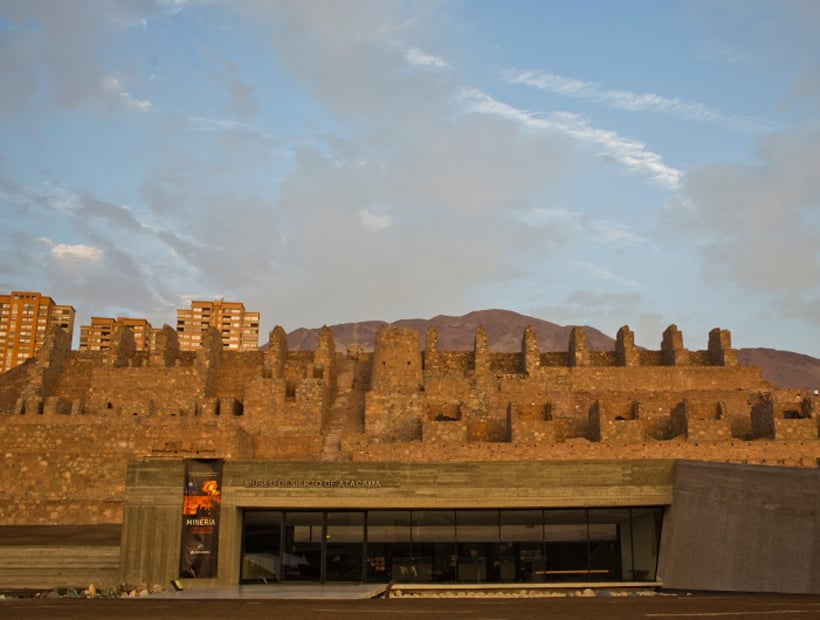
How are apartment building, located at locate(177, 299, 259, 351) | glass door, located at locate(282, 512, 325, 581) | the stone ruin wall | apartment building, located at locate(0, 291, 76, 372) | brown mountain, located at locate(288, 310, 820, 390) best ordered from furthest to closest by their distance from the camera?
apartment building, located at locate(177, 299, 259, 351) → apartment building, located at locate(0, 291, 76, 372) → brown mountain, located at locate(288, 310, 820, 390) → the stone ruin wall → glass door, located at locate(282, 512, 325, 581)

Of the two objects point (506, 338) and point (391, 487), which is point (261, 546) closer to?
point (391, 487)

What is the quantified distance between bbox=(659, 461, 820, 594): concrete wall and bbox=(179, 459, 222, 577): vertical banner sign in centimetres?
1246

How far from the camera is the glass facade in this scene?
2447 cm

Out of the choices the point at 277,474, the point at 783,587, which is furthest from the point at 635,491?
the point at 277,474

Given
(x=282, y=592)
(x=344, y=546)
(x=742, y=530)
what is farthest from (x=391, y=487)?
(x=742, y=530)

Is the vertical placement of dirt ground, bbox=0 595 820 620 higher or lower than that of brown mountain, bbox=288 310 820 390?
lower

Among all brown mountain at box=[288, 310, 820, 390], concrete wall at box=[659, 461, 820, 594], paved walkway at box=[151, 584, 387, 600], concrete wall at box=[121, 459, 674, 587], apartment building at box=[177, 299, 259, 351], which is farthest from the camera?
apartment building at box=[177, 299, 259, 351]

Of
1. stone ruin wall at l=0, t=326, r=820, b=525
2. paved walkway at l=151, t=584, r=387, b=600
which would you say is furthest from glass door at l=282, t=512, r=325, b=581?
stone ruin wall at l=0, t=326, r=820, b=525

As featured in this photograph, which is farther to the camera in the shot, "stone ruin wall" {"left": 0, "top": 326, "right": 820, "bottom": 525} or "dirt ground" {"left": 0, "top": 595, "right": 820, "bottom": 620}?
"stone ruin wall" {"left": 0, "top": 326, "right": 820, "bottom": 525}

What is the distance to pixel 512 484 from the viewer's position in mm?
24969

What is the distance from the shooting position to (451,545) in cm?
2477

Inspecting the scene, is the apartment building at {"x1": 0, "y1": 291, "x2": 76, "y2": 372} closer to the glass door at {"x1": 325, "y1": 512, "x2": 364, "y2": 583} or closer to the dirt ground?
the glass door at {"x1": 325, "y1": 512, "x2": 364, "y2": 583}

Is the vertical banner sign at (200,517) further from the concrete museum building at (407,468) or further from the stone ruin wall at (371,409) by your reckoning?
the stone ruin wall at (371,409)

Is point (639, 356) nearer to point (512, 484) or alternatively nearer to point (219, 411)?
point (219, 411)
